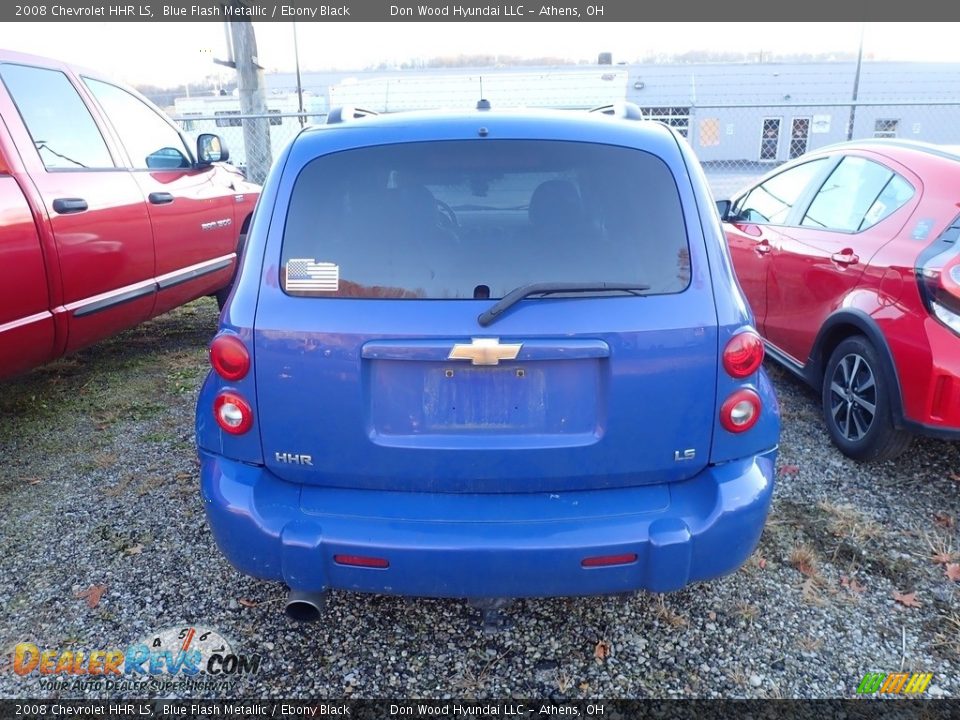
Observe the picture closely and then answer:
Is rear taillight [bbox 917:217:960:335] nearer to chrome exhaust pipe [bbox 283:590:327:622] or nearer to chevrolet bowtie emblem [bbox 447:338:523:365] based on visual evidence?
chevrolet bowtie emblem [bbox 447:338:523:365]

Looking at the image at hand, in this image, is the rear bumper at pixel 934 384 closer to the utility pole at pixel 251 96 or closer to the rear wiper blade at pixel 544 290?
the rear wiper blade at pixel 544 290

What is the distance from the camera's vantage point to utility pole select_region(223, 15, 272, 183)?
377 inches

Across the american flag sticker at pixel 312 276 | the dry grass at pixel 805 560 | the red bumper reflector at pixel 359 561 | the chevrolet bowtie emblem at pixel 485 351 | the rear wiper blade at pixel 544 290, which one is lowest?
the dry grass at pixel 805 560

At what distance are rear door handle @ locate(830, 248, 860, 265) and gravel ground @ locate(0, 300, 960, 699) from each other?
1.10m

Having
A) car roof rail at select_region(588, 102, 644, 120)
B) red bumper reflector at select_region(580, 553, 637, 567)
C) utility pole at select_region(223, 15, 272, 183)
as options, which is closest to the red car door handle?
car roof rail at select_region(588, 102, 644, 120)

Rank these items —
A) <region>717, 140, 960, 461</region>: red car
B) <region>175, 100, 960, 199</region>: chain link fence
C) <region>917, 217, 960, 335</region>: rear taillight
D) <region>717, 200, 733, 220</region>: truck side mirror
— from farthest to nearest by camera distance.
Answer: <region>175, 100, 960, 199</region>: chain link fence → <region>717, 200, 733, 220</region>: truck side mirror → <region>717, 140, 960, 461</region>: red car → <region>917, 217, 960, 335</region>: rear taillight

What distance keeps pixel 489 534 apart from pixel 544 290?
2.42 ft

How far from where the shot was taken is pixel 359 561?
2.00m

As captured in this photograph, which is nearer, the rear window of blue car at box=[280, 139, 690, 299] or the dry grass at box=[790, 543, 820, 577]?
the rear window of blue car at box=[280, 139, 690, 299]

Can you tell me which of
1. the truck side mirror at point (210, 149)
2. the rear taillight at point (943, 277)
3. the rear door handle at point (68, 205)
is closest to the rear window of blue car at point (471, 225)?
the rear taillight at point (943, 277)

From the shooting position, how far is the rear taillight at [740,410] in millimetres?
2094

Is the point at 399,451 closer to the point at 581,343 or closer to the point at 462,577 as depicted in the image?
the point at 462,577

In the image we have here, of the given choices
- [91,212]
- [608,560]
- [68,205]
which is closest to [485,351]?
[608,560]

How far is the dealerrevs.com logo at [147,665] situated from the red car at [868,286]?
3079mm
